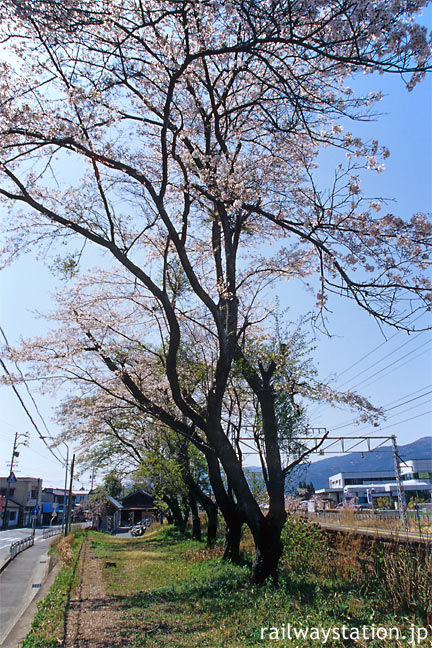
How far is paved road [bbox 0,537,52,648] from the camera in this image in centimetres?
1134

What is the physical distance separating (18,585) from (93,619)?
42.4 feet

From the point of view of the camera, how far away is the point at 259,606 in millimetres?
6738

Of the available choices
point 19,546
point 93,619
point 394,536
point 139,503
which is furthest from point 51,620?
point 139,503

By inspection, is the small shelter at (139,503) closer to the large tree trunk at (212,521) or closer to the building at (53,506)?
the building at (53,506)

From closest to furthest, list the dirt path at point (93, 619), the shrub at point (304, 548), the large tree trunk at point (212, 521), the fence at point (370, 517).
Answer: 1. the dirt path at point (93, 619)
2. the shrub at point (304, 548)
3. the large tree trunk at point (212, 521)
4. the fence at point (370, 517)

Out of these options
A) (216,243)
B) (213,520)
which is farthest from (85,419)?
(216,243)

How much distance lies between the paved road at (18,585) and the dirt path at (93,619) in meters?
0.99

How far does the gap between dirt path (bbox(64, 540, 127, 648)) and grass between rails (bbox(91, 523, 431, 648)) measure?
0.19 meters

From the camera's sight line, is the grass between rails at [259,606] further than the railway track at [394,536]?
No

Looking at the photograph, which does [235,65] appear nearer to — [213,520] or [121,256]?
[121,256]

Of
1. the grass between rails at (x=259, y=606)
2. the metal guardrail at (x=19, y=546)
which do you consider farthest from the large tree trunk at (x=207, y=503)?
the metal guardrail at (x=19, y=546)

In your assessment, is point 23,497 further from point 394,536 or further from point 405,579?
point 405,579

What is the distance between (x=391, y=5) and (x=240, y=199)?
3670 millimetres

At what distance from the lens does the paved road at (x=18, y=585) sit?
37.2ft
